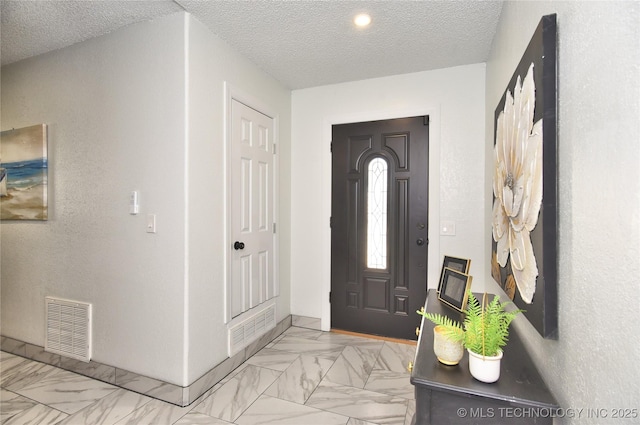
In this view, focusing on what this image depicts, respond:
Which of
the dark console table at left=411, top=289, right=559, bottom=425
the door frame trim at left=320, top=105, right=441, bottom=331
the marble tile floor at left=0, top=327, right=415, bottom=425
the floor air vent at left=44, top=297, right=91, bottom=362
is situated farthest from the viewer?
the door frame trim at left=320, top=105, right=441, bottom=331

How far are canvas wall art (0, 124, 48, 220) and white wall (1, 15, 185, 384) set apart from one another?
86 millimetres

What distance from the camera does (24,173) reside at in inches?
107

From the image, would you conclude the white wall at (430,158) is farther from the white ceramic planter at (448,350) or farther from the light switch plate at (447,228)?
the white ceramic planter at (448,350)

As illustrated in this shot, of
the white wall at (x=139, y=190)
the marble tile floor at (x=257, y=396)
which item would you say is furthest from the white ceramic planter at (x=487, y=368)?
the white wall at (x=139, y=190)

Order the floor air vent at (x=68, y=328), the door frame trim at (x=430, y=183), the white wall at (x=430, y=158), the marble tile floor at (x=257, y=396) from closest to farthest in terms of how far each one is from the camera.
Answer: the marble tile floor at (x=257, y=396) < the floor air vent at (x=68, y=328) < the white wall at (x=430, y=158) < the door frame trim at (x=430, y=183)

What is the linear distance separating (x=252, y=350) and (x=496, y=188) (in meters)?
2.33

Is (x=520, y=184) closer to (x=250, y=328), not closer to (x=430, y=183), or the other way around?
(x=430, y=183)

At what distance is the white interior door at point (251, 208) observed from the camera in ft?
8.52

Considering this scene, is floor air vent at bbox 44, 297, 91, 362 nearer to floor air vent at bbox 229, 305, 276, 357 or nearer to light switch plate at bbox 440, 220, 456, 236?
floor air vent at bbox 229, 305, 276, 357

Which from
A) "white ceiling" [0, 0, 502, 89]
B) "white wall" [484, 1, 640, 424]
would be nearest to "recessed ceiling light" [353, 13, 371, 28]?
"white ceiling" [0, 0, 502, 89]

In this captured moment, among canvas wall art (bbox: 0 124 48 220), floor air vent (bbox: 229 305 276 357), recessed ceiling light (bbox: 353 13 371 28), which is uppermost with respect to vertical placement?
recessed ceiling light (bbox: 353 13 371 28)

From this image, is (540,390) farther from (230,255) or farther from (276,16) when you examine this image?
(276,16)

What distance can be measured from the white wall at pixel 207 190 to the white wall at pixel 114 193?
0.25 feet

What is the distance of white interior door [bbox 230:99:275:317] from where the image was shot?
2.60 m
